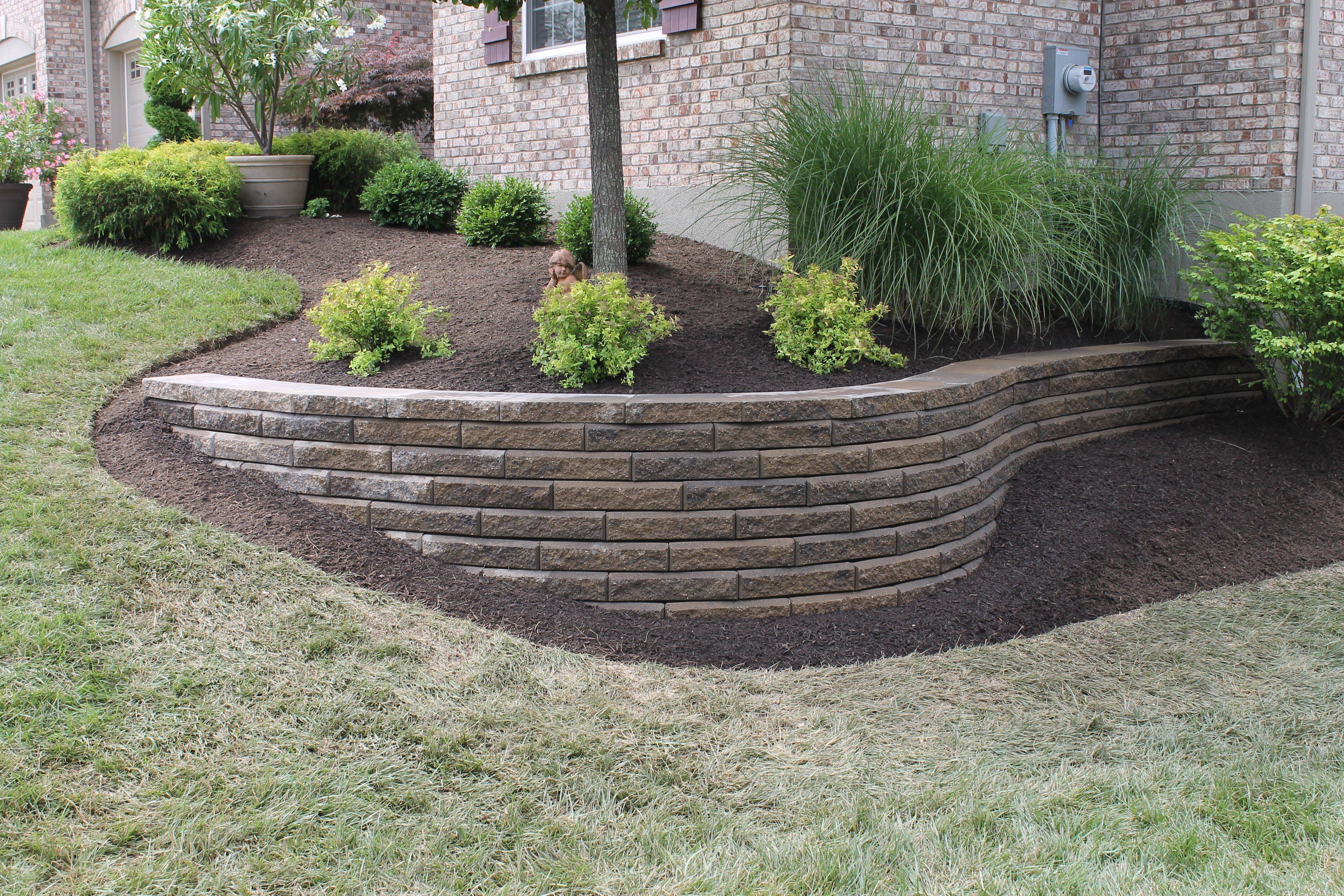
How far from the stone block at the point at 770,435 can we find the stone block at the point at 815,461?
2 centimetres

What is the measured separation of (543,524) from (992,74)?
4993 millimetres

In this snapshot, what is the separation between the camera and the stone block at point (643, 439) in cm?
331

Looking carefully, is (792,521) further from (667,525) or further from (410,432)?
(410,432)

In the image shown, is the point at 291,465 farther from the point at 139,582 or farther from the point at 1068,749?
the point at 1068,749

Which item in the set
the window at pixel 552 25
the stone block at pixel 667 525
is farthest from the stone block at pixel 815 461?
the window at pixel 552 25

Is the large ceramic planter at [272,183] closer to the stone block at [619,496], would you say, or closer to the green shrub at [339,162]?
the green shrub at [339,162]

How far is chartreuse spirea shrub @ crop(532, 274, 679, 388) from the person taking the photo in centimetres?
364

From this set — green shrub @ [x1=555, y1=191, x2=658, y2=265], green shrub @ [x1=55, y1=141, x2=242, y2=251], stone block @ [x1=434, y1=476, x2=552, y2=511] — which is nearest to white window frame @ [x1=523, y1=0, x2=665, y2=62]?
green shrub @ [x1=555, y1=191, x2=658, y2=265]

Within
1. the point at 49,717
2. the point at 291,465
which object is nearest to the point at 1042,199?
the point at 291,465

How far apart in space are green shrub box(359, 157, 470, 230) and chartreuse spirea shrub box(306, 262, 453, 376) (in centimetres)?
269

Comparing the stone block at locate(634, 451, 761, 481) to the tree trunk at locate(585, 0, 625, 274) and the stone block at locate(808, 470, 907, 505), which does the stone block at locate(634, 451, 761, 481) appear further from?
the tree trunk at locate(585, 0, 625, 274)

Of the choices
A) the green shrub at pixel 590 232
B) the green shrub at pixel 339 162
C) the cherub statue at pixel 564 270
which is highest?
the green shrub at pixel 339 162

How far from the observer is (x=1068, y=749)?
2631 mm

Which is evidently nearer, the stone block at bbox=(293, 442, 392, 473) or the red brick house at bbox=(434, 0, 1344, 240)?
the stone block at bbox=(293, 442, 392, 473)
